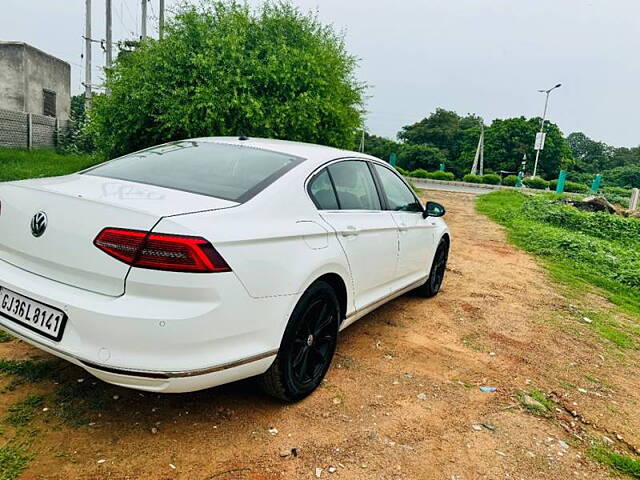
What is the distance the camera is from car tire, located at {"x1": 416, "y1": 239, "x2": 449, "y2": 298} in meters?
5.28

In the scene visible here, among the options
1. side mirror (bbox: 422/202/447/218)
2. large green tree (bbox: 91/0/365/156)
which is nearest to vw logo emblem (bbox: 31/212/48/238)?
side mirror (bbox: 422/202/447/218)

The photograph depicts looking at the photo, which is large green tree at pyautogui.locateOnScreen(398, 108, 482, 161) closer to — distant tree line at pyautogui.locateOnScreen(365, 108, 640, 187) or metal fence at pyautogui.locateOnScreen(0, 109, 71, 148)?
distant tree line at pyautogui.locateOnScreen(365, 108, 640, 187)

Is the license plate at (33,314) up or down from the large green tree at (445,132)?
down

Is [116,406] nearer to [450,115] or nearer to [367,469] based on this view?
[367,469]

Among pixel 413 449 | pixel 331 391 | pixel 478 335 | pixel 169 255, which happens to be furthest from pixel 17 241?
pixel 478 335

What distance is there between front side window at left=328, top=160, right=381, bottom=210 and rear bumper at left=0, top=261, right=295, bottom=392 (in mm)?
1333

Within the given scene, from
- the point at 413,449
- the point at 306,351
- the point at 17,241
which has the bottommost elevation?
the point at 413,449

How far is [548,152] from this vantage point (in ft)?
194

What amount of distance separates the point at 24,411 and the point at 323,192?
208 centimetres

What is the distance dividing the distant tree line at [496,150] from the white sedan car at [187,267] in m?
50.8

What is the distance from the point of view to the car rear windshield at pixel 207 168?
8.84ft

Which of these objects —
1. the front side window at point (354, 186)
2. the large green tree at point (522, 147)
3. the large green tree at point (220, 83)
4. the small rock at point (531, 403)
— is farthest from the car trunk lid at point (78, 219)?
the large green tree at point (522, 147)

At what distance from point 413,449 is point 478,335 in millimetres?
2114

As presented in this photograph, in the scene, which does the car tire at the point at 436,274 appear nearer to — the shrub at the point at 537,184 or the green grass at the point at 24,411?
the green grass at the point at 24,411
